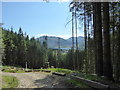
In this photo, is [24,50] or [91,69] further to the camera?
[24,50]

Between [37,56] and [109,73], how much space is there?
49.3m

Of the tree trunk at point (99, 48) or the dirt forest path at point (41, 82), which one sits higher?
the tree trunk at point (99, 48)

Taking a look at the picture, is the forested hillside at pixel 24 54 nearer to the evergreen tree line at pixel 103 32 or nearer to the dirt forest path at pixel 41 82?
the evergreen tree line at pixel 103 32

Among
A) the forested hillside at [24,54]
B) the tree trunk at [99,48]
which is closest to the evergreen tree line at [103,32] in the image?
the tree trunk at [99,48]

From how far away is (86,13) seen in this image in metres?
10.2

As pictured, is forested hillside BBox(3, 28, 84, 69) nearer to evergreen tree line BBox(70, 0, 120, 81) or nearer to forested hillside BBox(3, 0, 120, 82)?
forested hillside BBox(3, 0, 120, 82)

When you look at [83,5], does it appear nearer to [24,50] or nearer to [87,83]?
[87,83]

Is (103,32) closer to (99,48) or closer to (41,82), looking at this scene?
(99,48)

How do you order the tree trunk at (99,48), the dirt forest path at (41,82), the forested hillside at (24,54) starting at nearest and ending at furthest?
the dirt forest path at (41,82), the tree trunk at (99,48), the forested hillside at (24,54)

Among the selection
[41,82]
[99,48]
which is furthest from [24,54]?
[99,48]

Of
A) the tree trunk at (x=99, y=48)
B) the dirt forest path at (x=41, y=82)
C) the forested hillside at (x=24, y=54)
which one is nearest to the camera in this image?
the dirt forest path at (x=41, y=82)

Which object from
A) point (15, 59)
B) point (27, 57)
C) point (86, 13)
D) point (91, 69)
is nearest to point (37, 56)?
point (27, 57)

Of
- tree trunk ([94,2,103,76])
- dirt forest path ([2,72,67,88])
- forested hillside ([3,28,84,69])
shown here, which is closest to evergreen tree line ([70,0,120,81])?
tree trunk ([94,2,103,76])

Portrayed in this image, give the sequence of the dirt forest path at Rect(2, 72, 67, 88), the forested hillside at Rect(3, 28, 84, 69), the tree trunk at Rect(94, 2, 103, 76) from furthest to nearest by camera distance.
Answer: the forested hillside at Rect(3, 28, 84, 69) → the tree trunk at Rect(94, 2, 103, 76) → the dirt forest path at Rect(2, 72, 67, 88)
